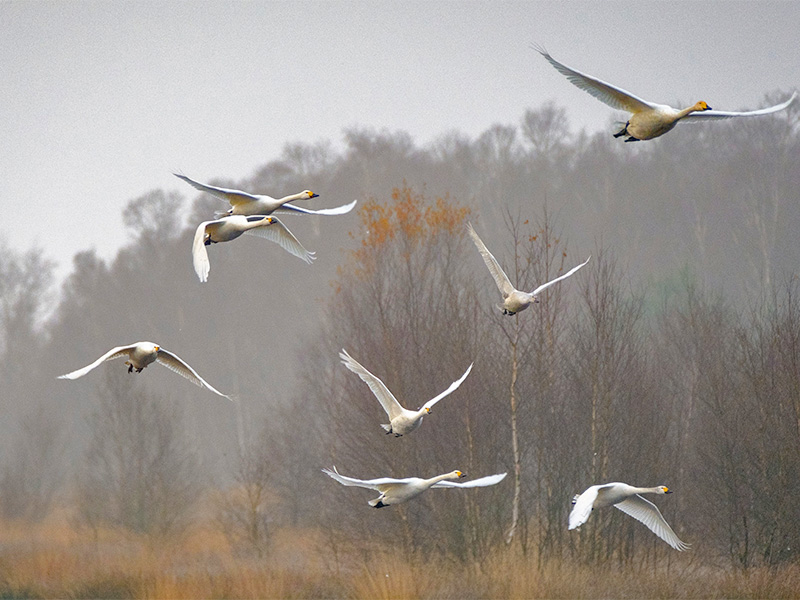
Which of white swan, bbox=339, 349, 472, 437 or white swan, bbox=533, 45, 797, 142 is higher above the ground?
white swan, bbox=533, 45, 797, 142

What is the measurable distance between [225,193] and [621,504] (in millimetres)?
7004

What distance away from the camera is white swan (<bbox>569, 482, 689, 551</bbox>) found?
10.8 metres

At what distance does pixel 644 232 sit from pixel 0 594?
40278mm

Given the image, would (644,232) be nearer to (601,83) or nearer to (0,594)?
(0,594)

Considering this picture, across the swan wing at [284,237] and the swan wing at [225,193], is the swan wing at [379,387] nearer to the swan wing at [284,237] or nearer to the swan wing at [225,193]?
the swan wing at [284,237]

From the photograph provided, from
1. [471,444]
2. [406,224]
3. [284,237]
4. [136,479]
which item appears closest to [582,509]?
[284,237]

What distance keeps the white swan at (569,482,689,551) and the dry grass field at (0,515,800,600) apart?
19.1ft

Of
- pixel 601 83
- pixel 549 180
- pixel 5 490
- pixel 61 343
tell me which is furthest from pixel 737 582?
pixel 61 343

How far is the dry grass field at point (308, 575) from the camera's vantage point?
20.0 metres

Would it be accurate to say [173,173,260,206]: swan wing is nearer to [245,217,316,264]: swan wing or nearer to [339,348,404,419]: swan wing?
[245,217,316,264]: swan wing

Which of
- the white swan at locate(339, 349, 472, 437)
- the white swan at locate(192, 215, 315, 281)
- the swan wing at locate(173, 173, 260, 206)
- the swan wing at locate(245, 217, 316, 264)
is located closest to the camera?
the white swan at locate(192, 215, 315, 281)

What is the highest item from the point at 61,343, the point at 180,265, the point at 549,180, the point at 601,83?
the point at 549,180

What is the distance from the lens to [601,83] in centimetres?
1097

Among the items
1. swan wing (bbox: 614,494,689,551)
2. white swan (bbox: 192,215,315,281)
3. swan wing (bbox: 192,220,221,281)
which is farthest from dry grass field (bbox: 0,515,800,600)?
swan wing (bbox: 192,220,221,281)
